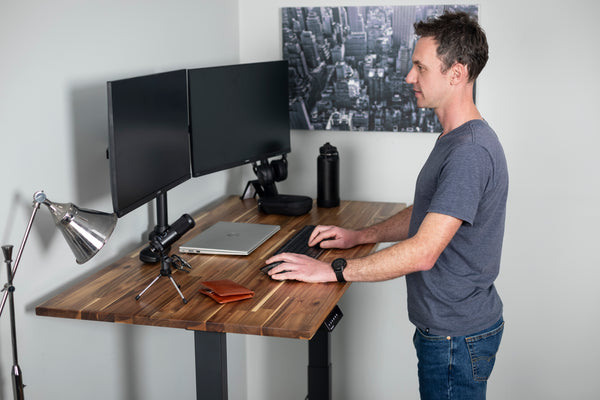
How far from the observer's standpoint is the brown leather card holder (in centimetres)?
184

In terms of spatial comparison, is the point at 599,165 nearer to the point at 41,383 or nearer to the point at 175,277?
the point at 175,277

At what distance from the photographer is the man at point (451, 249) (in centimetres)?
183

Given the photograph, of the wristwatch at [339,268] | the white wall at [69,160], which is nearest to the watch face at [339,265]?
the wristwatch at [339,268]

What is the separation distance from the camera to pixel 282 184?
3.31m

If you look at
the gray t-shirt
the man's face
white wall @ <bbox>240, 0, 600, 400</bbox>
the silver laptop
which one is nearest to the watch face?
the gray t-shirt

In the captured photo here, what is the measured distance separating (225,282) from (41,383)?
57 cm

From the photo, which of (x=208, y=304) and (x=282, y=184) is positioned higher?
(x=282, y=184)

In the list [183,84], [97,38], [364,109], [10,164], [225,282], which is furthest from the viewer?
[364,109]

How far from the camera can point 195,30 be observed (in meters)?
2.77

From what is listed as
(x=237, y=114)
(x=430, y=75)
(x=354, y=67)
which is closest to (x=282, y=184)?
(x=354, y=67)

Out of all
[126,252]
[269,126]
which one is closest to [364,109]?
[269,126]

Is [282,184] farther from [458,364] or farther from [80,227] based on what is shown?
[80,227]

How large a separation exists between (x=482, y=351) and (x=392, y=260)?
38cm

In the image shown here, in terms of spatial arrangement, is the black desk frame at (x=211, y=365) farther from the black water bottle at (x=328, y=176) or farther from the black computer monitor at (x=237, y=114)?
the black water bottle at (x=328, y=176)
